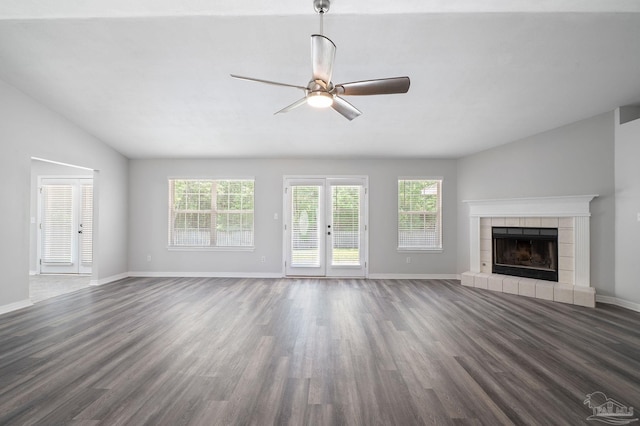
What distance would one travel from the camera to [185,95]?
409 centimetres

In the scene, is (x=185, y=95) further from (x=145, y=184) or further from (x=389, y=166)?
(x=389, y=166)

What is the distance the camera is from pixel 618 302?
4129 millimetres

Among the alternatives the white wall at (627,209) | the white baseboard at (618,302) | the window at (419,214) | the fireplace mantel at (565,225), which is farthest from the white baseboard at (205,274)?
the white wall at (627,209)

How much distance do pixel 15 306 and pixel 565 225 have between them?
8.19 metres

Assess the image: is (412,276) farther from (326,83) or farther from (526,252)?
(326,83)

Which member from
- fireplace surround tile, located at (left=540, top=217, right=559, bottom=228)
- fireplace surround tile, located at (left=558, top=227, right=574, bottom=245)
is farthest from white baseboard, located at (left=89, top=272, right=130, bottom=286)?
fireplace surround tile, located at (left=558, top=227, right=574, bottom=245)

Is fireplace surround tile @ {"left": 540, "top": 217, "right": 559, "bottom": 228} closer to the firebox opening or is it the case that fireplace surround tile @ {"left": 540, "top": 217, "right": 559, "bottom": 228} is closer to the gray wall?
the firebox opening

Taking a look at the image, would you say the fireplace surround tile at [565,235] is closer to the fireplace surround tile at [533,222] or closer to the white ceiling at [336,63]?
the fireplace surround tile at [533,222]

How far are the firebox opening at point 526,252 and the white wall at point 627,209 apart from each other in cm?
76

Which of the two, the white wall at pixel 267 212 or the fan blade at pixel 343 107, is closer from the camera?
the fan blade at pixel 343 107

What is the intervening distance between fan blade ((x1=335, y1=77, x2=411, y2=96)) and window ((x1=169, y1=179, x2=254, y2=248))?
419cm

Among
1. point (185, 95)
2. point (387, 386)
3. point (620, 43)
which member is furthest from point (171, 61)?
point (620, 43)

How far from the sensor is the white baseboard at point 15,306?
12.5 feet

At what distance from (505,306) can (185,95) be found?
5509 mm
